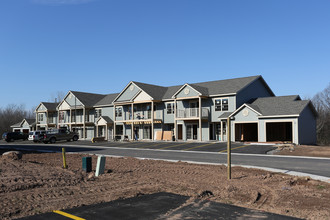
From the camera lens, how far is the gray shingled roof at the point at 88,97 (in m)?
52.1

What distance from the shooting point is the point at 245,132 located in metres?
35.8

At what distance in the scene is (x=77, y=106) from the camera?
51.8 metres

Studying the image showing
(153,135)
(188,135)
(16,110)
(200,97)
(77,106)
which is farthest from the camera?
(16,110)

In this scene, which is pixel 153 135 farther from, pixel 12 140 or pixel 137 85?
pixel 12 140

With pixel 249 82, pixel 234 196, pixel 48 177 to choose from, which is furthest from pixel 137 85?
pixel 234 196

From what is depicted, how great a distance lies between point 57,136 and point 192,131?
62.8 ft

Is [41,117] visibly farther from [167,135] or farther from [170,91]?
[167,135]

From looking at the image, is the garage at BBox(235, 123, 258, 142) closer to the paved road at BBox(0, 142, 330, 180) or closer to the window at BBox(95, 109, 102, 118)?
the paved road at BBox(0, 142, 330, 180)

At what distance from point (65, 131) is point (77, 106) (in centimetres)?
857

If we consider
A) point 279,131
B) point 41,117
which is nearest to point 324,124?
point 279,131

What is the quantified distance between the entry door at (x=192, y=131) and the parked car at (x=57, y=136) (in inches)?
707

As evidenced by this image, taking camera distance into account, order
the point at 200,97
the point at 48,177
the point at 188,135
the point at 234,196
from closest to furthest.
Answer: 1. the point at 234,196
2. the point at 48,177
3. the point at 200,97
4. the point at 188,135

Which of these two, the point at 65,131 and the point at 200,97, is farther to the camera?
the point at 65,131

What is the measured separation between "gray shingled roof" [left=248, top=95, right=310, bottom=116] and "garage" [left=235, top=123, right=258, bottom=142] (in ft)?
9.94
